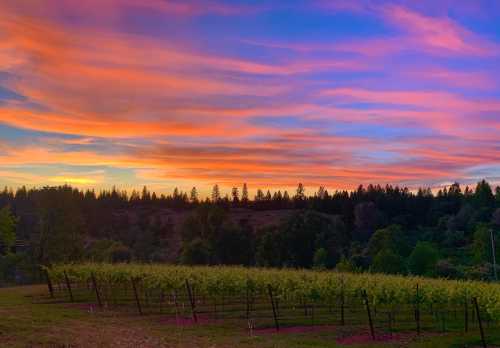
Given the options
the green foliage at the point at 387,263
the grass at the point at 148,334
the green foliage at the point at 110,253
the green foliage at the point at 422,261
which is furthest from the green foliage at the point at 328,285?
the green foliage at the point at 110,253

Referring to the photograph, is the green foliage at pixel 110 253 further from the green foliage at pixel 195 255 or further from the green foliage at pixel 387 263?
the green foliage at pixel 387 263

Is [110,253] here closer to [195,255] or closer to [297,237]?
[195,255]

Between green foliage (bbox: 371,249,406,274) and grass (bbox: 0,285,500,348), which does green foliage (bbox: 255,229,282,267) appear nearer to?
green foliage (bbox: 371,249,406,274)

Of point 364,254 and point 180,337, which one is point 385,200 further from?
point 180,337

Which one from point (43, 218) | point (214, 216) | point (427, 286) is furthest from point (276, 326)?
point (214, 216)

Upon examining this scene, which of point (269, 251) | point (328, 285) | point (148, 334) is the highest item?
point (328, 285)

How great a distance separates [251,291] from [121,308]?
13166mm

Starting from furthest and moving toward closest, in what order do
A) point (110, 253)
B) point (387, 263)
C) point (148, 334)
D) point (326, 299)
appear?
point (110, 253) → point (387, 263) → point (326, 299) → point (148, 334)

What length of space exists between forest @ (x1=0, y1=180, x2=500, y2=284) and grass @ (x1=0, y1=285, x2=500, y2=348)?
27.0 metres

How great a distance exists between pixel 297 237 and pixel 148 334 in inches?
3273

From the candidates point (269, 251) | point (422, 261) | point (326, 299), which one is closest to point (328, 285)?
point (326, 299)

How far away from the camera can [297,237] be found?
115m

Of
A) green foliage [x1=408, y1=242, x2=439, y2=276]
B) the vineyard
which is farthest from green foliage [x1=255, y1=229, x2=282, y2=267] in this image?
the vineyard

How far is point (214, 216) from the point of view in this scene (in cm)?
13225
